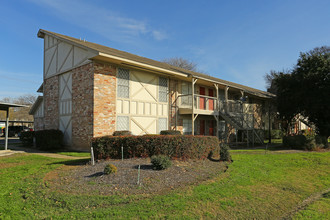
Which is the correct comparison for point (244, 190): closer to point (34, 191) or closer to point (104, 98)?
point (34, 191)

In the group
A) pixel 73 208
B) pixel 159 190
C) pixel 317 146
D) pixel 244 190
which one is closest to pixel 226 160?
pixel 244 190

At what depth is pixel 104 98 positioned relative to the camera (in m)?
12.8

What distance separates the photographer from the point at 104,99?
12.8 meters

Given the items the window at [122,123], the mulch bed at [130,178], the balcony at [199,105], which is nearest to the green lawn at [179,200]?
the mulch bed at [130,178]

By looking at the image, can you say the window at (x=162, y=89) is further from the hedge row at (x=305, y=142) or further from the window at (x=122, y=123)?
the hedge row at (x=305, y=142)

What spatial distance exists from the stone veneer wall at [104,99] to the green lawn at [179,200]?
211 inches

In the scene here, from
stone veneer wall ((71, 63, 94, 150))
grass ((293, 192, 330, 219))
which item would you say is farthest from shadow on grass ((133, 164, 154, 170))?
stone veneer wall ((71, 63, 94, 150))

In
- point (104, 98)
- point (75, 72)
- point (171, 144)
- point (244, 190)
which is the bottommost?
point (244, 190)

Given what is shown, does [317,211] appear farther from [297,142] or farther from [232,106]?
[232,106]

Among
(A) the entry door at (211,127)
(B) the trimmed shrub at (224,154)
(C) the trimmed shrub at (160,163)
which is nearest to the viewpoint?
(C) the trimmed shrub at (160,163)

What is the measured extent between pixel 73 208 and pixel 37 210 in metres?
0.68

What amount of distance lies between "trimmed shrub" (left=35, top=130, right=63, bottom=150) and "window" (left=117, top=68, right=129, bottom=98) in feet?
15.2

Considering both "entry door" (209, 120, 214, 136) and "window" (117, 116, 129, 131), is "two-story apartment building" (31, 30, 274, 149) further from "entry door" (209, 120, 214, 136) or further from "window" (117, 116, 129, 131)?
"entry door" (209, 120, 214, 136)

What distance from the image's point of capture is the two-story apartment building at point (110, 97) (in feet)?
41.7
